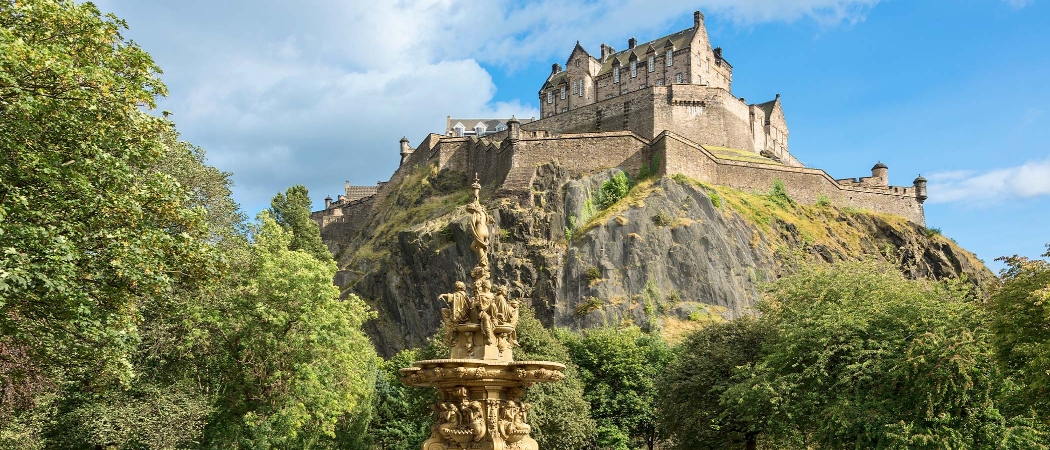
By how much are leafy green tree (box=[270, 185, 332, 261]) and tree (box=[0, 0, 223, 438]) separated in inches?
1147

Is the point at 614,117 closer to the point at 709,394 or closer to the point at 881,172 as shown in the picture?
the point at 881,172

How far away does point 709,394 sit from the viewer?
3444cm

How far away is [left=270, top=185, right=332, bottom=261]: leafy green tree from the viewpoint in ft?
188

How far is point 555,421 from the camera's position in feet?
122

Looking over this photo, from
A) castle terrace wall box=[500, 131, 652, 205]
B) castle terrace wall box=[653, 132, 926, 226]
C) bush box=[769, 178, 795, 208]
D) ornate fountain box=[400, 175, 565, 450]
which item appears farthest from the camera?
bush box=[769, 178, 795, 208]

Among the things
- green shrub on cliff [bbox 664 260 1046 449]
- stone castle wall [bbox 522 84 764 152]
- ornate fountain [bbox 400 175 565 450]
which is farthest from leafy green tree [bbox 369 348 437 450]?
stone castle wall [bbox 522 84 764 152]

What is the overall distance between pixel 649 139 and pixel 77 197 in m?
59.7

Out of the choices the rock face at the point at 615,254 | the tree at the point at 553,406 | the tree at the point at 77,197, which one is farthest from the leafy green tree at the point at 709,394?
the tree at the point at 77,197

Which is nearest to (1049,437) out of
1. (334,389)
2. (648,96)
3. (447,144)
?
(334,389)

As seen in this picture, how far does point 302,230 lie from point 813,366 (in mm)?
42502

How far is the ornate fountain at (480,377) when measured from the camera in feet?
44.6

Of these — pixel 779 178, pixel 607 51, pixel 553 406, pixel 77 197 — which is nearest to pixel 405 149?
pixel 607 51

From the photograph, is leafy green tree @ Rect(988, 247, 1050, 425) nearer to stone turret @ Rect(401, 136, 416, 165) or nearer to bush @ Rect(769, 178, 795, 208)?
Result: bush @ Rect(769, 178, 795, 208)

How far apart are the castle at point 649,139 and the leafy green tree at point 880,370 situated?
1437 inches
